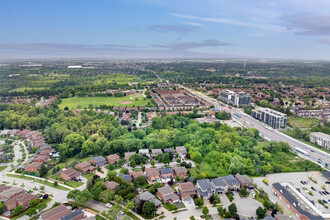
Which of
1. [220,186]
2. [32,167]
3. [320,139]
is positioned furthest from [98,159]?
[320,139]

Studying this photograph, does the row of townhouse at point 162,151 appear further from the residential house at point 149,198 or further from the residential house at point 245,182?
the residential house at point 149,198

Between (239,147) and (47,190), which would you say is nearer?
(47,190)

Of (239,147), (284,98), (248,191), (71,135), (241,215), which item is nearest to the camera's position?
(241,215)

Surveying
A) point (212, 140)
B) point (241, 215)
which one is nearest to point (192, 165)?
point (212, 140)

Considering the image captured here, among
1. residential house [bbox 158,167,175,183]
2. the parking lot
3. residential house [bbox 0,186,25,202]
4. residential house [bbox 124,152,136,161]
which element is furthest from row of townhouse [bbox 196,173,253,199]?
residential house [bbox 0,186,25,202]

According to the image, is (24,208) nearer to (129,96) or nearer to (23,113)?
(23,113)

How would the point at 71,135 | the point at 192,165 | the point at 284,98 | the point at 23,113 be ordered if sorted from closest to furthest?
the point at 192,165
the point at 71,135
the point at 23,113
the point at 284,98

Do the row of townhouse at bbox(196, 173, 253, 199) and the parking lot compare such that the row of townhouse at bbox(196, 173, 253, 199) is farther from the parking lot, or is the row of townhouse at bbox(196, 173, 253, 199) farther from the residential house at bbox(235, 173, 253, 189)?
the parking lot

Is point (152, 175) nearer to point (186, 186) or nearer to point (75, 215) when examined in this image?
point (186, 186)
